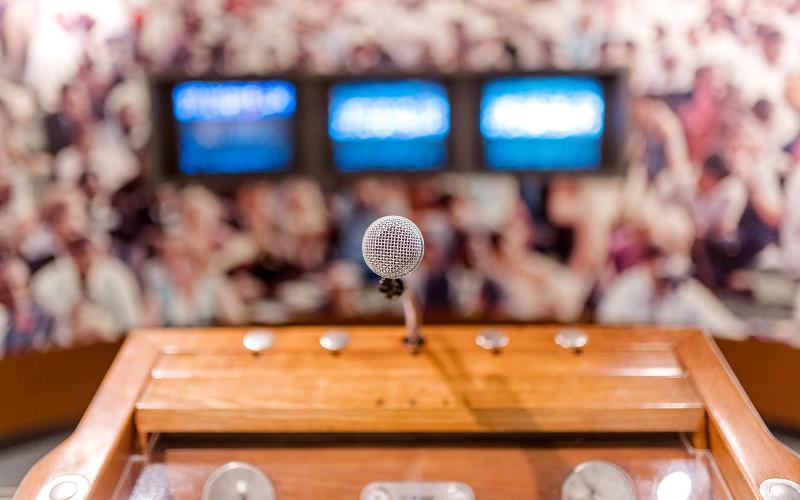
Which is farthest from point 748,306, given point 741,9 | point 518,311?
point 741,9

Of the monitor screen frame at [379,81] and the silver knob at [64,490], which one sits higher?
the monitor screen frame at [379,81]

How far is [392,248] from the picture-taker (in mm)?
1708

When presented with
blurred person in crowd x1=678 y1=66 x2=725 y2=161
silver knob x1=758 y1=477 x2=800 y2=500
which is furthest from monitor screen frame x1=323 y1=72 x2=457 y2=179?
silver knob x1=758 y1=477 x2=800 y2=500

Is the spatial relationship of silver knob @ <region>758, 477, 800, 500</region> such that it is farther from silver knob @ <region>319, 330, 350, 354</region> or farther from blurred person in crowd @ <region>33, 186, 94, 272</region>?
blurred person in crowd @ <region>33, 186, 94, 272</region>

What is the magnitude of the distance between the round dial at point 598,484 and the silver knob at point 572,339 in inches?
15.5

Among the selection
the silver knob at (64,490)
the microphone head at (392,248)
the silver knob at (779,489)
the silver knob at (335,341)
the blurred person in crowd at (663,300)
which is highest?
the microphone head at (392,248)

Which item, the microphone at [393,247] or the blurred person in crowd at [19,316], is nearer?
the microphone at [393,247]

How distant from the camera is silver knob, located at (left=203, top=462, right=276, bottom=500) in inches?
70.8

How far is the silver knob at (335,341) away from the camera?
213 centimetres

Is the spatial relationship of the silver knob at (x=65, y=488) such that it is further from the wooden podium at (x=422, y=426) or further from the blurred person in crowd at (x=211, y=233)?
the blurred person in crowd at (x=211, y=233)

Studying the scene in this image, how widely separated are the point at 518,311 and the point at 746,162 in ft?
4.49

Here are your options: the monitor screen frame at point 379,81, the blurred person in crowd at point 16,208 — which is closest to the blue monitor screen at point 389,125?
the monitor screen frame at point 379,81

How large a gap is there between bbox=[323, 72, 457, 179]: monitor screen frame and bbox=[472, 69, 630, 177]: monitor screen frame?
13 centimetres

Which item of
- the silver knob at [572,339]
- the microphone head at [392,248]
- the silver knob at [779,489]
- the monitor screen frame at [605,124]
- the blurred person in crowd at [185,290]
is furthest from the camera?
the blurred person in crowd at [185,290]
